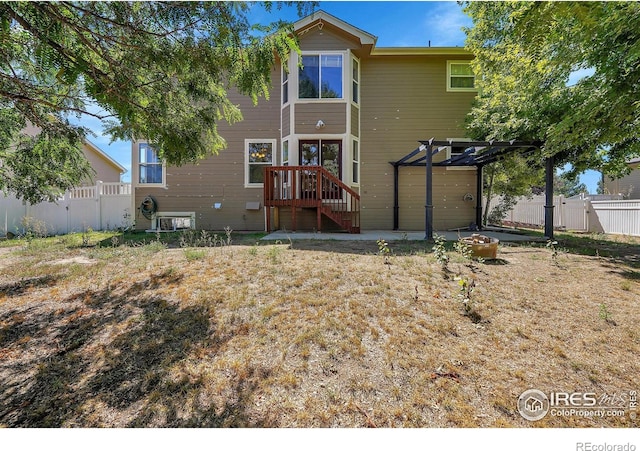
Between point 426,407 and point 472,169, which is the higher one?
point 472,169

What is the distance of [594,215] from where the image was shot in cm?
1142

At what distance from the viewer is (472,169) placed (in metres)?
10.1

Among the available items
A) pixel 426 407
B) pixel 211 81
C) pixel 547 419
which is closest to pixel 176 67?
pixel 211 81

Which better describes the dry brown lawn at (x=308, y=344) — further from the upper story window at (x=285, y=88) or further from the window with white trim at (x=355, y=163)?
the upper story window at (x=285, y=88)

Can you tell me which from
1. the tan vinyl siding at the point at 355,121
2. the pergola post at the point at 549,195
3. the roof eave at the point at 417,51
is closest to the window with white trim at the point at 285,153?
the tan vinyl siding at the point at 355,121

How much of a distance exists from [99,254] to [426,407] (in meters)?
6.27

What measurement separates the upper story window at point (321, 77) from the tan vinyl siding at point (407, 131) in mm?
1250

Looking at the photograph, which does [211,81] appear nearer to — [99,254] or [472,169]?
[99,254]

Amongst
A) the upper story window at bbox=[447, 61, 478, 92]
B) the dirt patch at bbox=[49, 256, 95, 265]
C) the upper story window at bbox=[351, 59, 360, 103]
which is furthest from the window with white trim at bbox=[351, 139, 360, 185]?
the dirt patch at bbox=[49, 256, 95, 265]

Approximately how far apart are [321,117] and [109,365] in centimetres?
845

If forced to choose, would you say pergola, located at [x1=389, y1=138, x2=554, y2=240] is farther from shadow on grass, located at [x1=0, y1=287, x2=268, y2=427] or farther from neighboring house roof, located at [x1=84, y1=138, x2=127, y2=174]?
neighboring house roof, located at [x1=84, y1=138, x2=127, y2=174]

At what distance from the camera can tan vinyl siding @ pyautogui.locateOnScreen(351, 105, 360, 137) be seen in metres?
9.43
